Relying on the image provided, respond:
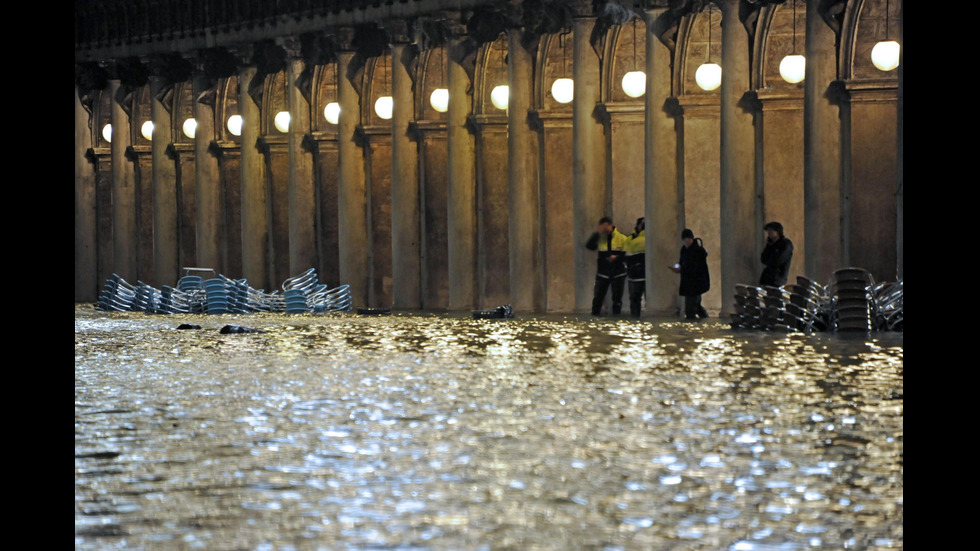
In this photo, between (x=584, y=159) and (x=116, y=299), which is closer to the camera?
(x=584, y=159)

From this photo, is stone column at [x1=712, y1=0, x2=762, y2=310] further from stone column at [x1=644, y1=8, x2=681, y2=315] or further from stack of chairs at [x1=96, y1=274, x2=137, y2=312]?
stack of chairs at [x1=96, y1=274, x2=137, y2=312]

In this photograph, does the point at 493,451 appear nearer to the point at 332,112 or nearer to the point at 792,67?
the point at 792,67

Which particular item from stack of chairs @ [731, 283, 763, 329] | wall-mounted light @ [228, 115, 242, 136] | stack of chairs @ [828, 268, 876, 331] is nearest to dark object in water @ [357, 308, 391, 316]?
stack of chairs @ [731, 283, 763, 329]

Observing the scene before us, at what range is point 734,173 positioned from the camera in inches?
1208

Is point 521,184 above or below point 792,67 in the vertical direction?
below

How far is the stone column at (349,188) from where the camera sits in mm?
43531

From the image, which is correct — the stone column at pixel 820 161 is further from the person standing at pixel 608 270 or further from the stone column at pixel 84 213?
the stone column at pixel 84 213

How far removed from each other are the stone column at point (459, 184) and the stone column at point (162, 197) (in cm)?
1441

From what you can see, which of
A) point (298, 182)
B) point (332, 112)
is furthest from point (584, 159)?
point (298, 182)

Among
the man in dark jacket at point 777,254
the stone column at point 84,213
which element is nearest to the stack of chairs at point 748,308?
the man in dark jacket at point 777,254

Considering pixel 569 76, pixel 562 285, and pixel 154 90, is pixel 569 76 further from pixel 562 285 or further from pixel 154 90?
pixel 154 90

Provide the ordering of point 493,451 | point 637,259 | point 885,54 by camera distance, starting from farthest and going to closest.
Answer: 1. point 637,259
2. point 885,54
3. point 493,451

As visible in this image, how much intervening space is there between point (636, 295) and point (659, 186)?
214 cm
